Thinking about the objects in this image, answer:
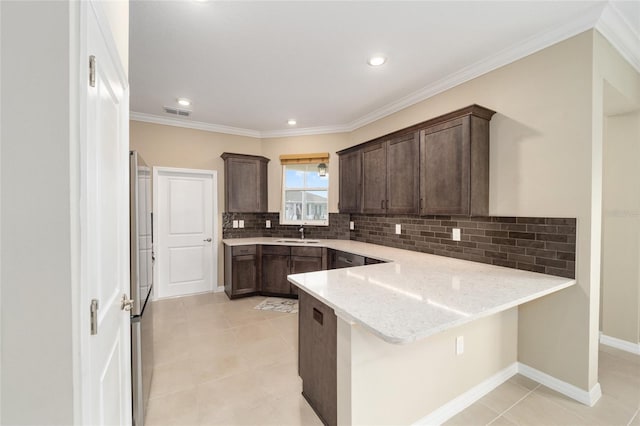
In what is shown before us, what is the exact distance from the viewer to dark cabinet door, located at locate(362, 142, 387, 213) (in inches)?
132

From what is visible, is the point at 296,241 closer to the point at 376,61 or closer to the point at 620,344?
the point at 376,61

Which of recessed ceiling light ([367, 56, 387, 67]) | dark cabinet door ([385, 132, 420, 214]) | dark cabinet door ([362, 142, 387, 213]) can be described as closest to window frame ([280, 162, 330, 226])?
dark cabinet door ([362, 142, 387, 213])

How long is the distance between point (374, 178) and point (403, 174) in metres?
0.50

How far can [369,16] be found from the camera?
6.42 ft

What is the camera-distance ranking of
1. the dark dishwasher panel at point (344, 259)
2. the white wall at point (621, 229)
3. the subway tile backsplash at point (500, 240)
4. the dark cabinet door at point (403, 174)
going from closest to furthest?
the subway tile backsplash at point (500, 240)
the white wall at point (621, 229)
the dark cabinet door at point (403, 174)
the dark dishwasher panel at point (344, 259)

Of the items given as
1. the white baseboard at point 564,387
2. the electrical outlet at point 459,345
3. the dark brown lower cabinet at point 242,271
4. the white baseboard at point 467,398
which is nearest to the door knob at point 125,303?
the white baseboard at point 467,398

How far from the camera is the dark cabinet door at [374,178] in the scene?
11.0 feet

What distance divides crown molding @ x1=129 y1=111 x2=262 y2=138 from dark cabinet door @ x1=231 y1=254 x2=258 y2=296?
82.0 inches

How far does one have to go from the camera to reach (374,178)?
11.5ft

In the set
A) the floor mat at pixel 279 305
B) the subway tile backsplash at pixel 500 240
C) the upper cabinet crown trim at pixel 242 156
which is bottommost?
the floor mat at pixel 279 305

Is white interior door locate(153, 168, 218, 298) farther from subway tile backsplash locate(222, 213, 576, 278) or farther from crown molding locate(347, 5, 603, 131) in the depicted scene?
crown molding locate(347, 5, 603, 131)

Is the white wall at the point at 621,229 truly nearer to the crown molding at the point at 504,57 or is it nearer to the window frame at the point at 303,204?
the crown molding at the point at 504,57

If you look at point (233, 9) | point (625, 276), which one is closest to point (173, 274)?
point (233, 9)

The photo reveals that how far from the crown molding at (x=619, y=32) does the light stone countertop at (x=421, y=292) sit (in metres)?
1.84
